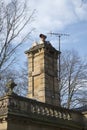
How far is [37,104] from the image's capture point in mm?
16359

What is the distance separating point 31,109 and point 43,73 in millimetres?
Answer: 5118

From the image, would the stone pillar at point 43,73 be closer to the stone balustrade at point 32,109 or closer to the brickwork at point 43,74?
the brickwork at point 43,74

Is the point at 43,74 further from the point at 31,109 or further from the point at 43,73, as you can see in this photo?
the point at 31,109

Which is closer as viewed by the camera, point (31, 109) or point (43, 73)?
point (31, 109)

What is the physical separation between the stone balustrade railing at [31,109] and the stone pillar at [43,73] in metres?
2.88

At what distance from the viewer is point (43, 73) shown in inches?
817

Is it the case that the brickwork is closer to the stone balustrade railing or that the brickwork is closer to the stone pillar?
the stone pillar

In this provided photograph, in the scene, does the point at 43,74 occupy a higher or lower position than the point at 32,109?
higher

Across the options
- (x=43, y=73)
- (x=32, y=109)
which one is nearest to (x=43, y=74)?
(x=43, y=73)

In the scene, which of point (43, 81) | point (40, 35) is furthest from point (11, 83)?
point (40, 35)

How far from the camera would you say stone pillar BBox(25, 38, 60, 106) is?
68.1ft

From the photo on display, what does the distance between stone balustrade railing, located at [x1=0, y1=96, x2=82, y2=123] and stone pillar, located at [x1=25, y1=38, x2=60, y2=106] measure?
288cm

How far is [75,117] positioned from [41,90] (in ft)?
10.4

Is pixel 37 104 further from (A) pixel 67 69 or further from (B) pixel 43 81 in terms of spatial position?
(A) pixel 67 69
